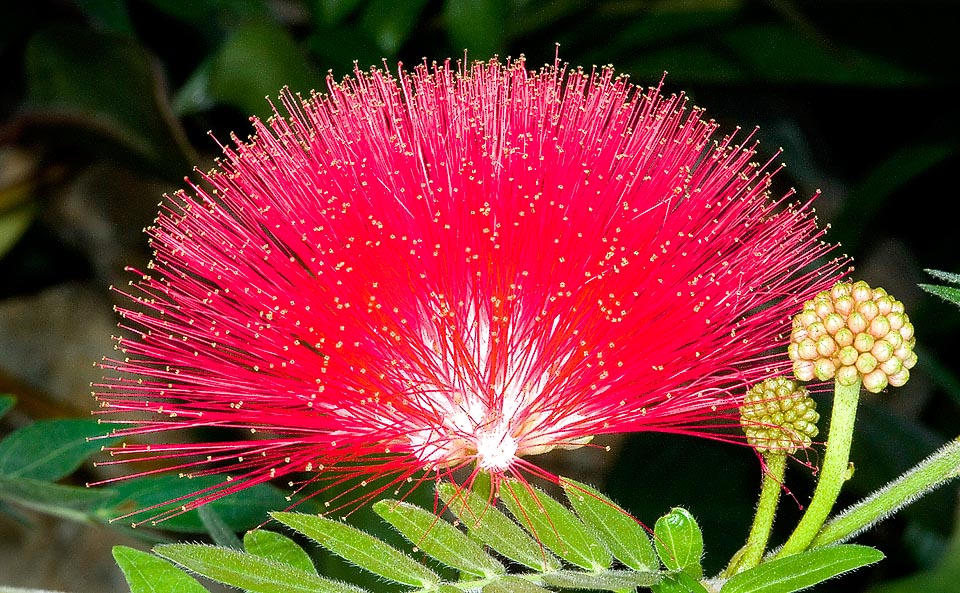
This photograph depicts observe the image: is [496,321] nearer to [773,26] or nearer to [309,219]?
[309,219]

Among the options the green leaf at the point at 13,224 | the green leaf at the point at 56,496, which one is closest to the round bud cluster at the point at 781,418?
the green leaf at the point at 56,496

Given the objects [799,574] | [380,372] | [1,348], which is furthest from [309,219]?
[1,348]

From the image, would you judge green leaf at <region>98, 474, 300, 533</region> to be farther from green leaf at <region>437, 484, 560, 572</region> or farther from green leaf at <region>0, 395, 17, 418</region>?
green leaf at <region>437, 484, 560, 572</region>

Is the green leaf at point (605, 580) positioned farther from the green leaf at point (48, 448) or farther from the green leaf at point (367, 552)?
the green leaf at point (48, 448)

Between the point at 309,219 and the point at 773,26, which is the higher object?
the point at 773,26

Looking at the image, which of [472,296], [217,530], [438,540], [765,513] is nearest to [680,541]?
[765,513]

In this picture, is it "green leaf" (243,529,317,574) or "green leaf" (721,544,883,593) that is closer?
"green leaf" (721,544,883,593)

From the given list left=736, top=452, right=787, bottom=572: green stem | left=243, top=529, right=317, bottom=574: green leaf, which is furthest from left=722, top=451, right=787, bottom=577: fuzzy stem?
left=243, top=529, right=317, bottom=574: green leaf
